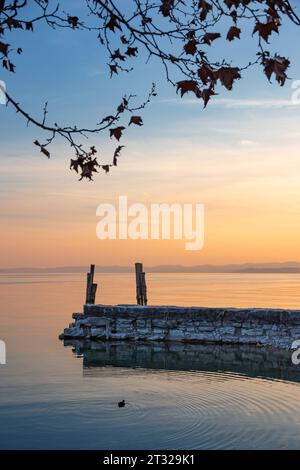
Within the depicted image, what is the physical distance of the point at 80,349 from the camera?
61.1 feet

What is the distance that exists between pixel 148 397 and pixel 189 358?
4870 mm

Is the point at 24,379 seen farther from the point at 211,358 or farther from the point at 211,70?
the point at 211,70

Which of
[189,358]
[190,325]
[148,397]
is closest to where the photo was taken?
[148,397]

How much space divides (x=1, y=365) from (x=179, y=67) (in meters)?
13.2

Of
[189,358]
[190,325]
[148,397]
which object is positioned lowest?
[148,397]

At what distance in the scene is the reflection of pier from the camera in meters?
14.9

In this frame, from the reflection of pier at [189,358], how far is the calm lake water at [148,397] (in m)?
0.03

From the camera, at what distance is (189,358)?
54.0 ft

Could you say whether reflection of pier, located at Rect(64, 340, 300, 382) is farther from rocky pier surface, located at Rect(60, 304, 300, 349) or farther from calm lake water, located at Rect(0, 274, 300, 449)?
rocky pier surface, located at Rect(60, 304, 300, 349)

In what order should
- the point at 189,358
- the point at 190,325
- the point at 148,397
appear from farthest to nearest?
the point at 190,325 < the point at 189,358 < the point at 148,397

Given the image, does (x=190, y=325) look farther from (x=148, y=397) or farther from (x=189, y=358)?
(x=148, y=397)

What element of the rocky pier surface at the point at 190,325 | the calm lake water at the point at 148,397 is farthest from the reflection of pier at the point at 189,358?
the rocky pier surface at the point at 190,325

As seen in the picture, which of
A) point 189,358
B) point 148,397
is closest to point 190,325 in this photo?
point 189,358

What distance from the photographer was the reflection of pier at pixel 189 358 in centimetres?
1491
